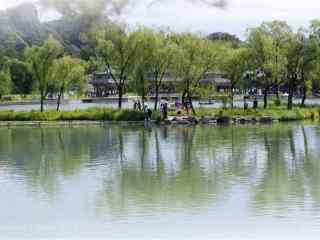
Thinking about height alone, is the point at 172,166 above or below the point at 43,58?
below

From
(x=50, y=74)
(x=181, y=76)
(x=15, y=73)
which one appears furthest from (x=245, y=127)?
(x=15, y=73)

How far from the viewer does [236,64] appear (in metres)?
62.1

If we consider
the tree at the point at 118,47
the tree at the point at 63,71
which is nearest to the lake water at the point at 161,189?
the tree at the point at 118,47

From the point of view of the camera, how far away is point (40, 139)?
36688 mm

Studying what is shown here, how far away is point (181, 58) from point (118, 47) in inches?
212

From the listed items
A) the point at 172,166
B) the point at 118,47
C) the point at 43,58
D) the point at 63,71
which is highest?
the point at 118,47

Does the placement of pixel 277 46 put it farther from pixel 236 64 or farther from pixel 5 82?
pixel 5 82

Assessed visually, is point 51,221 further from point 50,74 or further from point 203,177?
point 50,74

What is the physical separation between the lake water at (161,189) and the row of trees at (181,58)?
21.1 metres

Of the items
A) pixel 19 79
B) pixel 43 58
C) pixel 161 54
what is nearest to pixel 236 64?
pixel 161 54

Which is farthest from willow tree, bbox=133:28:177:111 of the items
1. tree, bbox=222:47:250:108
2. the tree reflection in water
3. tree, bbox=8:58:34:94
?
tree, bbox=8:58:34:94

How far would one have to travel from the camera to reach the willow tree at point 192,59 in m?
54.5

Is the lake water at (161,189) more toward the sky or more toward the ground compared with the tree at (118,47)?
more toward the ground

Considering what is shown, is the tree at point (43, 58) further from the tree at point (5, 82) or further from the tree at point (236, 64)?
the tree at point (5, 82)
